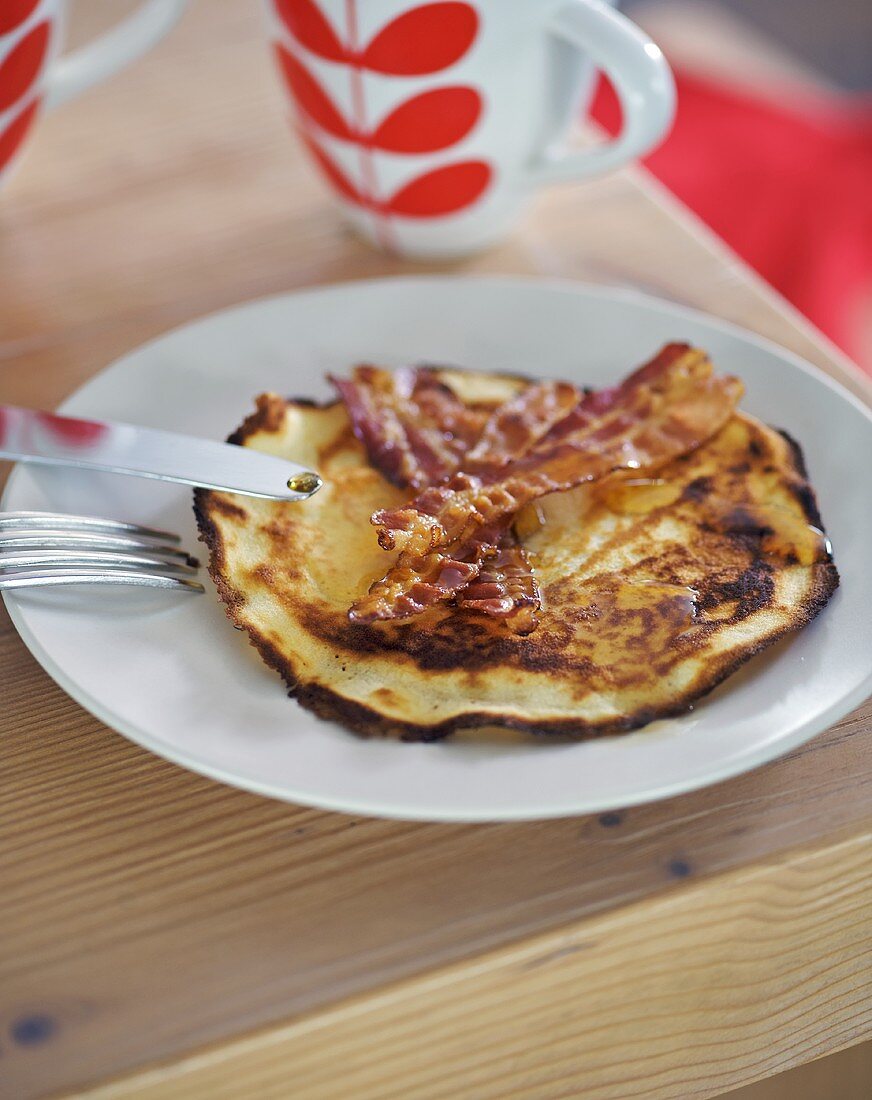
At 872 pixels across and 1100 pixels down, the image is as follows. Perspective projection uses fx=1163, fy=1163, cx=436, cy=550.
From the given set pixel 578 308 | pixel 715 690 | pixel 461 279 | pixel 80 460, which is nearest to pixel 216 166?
pixel 461 279

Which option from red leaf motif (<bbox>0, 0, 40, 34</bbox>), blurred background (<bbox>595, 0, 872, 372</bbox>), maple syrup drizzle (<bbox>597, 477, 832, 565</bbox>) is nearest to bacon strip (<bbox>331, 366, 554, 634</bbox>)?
maple syrup drizzle (<bbox>597, 477, 832, 565</bbox>)

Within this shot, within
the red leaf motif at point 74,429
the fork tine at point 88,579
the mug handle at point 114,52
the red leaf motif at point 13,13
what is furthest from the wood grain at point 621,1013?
the mug handle at point 114,52

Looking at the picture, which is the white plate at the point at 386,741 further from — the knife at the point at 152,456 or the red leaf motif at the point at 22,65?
the red leaf motif at the point at 22,65

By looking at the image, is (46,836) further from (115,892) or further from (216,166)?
(216,166)

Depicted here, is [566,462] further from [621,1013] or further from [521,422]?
[621,1013]

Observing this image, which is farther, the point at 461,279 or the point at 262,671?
the point at 461,279
